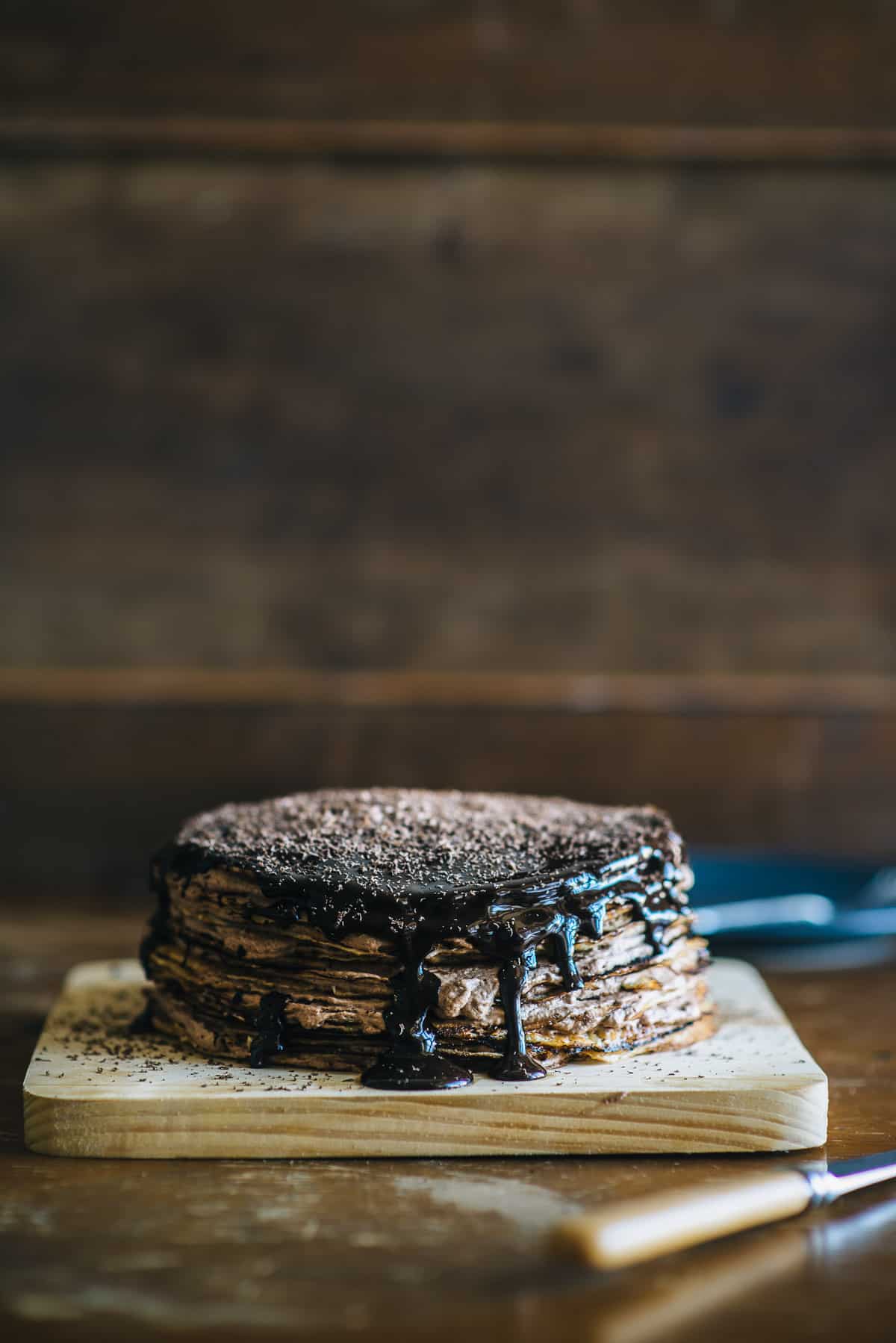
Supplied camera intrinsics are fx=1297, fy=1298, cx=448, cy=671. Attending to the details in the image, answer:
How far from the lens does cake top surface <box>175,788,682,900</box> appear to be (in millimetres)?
845

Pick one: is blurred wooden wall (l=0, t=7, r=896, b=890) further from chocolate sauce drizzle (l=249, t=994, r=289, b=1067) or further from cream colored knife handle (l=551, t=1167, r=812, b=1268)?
cream colored knife handle (l=551, t=1167, r=812, b=1268)

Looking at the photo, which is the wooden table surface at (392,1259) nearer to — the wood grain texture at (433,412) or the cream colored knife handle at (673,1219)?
the cream colored knife handle at (673,1219)

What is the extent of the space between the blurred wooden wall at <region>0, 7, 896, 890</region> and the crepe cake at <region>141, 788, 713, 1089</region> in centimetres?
90

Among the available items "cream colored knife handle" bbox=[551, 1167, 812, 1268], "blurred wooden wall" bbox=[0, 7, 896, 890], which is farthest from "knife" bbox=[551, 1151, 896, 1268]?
"blurred wooden wall" bbox=[0, 7, 896, 890]

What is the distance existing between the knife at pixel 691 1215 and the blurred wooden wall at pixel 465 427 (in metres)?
1.11

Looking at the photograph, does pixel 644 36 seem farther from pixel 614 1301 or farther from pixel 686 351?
pixel 614 1301

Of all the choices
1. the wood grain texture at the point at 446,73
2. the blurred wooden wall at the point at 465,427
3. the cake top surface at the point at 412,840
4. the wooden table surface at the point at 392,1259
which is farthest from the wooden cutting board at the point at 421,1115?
the wood grain texture at the point at 446,73

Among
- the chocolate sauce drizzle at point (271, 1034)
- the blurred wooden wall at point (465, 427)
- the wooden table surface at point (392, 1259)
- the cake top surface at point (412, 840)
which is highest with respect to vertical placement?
the blurred wooden wall at point (465, 427)

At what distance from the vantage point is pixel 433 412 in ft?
5.98

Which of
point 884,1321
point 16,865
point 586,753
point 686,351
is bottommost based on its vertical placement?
point 884,1321

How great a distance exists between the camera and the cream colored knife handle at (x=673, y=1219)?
0.59 metres

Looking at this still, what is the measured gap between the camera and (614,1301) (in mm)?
596

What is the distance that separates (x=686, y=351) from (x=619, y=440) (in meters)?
0.16

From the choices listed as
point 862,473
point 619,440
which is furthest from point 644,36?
point 862,473
